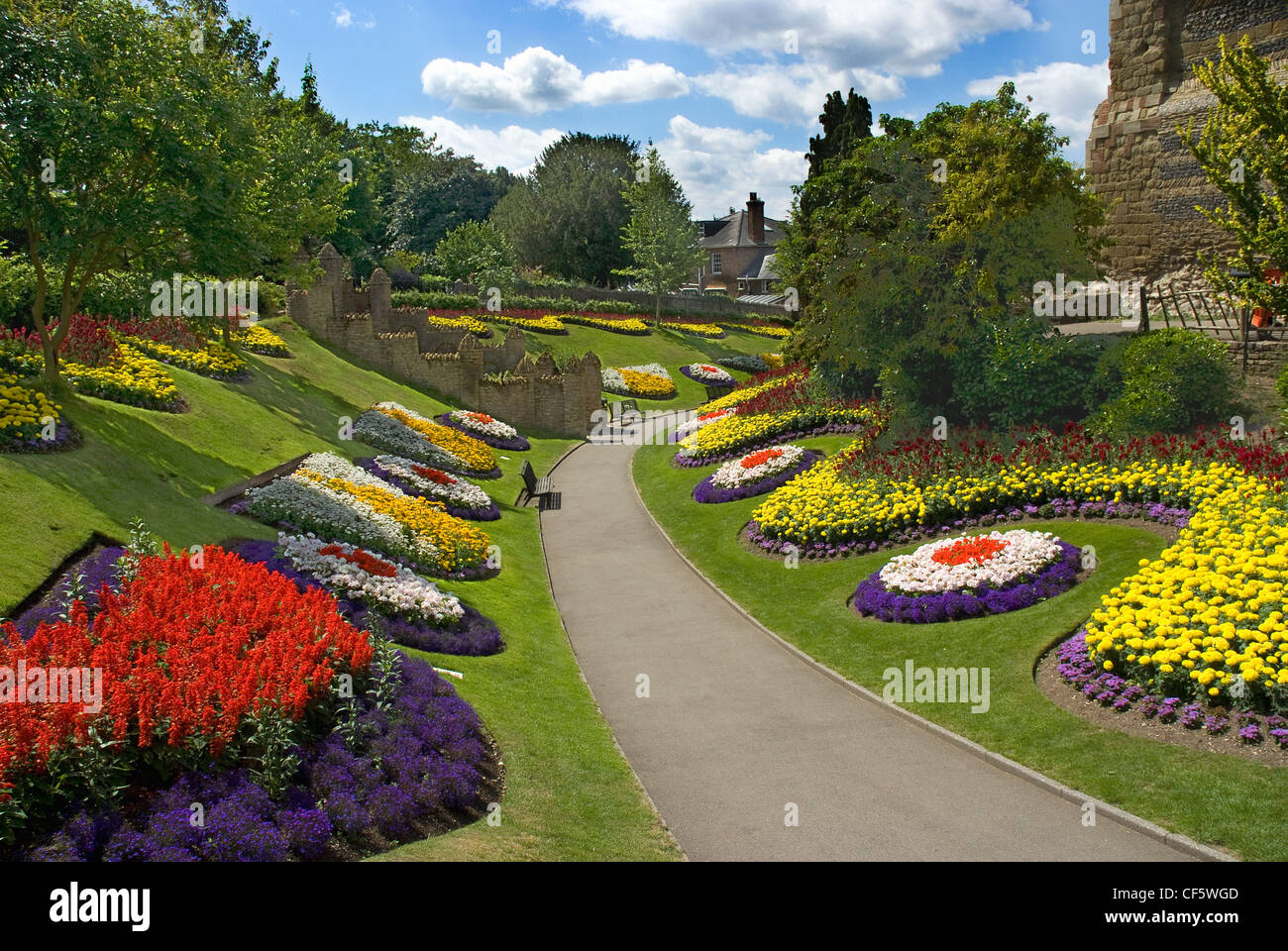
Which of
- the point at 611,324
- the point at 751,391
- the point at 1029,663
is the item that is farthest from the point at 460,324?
the point at 1029,663

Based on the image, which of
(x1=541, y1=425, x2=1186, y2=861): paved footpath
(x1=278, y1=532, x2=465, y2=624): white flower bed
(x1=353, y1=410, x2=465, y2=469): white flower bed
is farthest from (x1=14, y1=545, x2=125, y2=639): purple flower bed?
(x1=353, y1=410, x2=465, y2=469): white flower bed

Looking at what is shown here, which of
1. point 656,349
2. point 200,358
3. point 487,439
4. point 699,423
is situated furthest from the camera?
point 656,349

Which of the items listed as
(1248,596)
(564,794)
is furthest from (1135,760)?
(564,794)

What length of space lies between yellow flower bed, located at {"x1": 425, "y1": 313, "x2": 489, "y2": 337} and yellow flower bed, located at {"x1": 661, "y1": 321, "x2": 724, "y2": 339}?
58.3ft

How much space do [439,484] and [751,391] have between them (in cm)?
1618

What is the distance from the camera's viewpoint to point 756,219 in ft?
320

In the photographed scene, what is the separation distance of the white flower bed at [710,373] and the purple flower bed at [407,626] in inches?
1492

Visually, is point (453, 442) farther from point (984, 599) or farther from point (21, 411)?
point (984, 599)

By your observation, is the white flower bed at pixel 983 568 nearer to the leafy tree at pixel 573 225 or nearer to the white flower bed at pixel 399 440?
the white flower bed at pixel 399 440

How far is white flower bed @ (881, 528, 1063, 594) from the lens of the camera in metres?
15.1

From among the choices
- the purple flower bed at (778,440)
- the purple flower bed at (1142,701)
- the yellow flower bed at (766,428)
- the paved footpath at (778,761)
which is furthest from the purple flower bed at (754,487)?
the purple flower bed at (1142,701)

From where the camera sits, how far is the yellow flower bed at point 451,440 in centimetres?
2853
